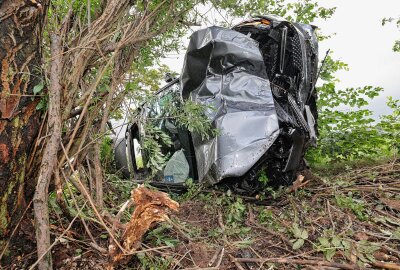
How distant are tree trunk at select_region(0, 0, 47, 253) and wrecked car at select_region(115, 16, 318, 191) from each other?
85 centimetres

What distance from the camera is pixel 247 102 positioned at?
2.86m

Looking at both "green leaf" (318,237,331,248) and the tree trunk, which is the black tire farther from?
"green leaf" (318,237,331,248)

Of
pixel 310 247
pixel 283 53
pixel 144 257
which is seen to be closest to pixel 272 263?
pixel 310 247

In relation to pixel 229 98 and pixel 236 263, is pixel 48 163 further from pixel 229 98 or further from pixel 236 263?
pixel 229 98

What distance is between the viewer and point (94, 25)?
1.89 m

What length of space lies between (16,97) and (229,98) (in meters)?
1.84

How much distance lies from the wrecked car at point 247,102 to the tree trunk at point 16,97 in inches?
33.6

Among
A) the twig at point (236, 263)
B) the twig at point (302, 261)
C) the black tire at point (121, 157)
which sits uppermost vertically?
the black tire at point (121, 157)

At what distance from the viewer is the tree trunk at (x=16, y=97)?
4.90 ft

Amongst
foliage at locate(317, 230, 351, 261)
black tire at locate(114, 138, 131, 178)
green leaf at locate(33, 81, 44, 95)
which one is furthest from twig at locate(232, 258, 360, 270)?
black tire at locate(114, 138, 131, 178)

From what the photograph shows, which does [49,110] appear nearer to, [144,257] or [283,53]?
[144,257]

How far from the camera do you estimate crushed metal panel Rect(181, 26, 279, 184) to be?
8.46 feet

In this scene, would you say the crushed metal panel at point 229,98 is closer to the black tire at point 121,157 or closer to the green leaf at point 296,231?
the green leaf at point 296,231

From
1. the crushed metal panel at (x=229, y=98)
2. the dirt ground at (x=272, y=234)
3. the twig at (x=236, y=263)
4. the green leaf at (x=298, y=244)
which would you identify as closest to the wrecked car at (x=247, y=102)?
the crushed metal panel at (x=229, y=98)
